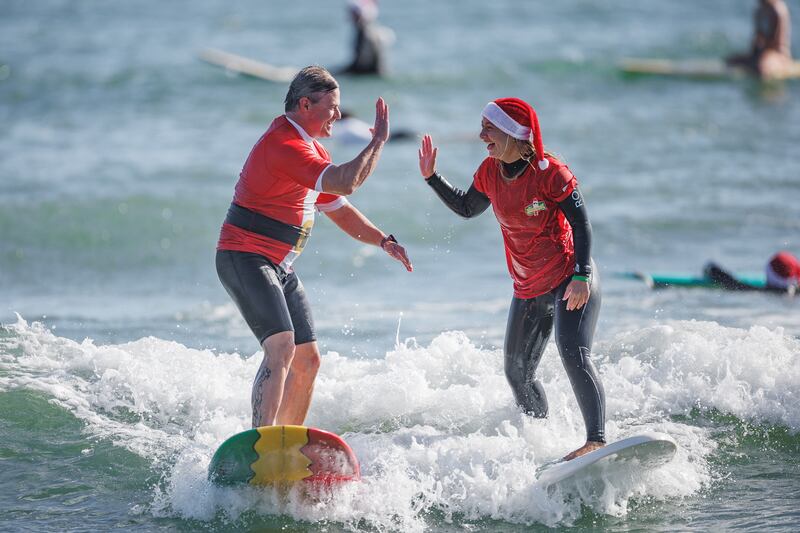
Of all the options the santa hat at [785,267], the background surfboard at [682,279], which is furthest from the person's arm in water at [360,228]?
the santa hat at [785,267]

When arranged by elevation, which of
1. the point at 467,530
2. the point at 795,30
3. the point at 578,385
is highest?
the point at 795,30

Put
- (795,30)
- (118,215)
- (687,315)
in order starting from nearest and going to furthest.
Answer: (687,315), (118,215), (795,30)

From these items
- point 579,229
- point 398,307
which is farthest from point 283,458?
point 398,307

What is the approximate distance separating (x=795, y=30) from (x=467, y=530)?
28182mm

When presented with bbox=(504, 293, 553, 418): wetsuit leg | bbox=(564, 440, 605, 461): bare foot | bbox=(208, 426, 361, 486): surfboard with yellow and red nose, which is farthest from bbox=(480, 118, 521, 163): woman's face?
bbox=(208, 426, 361, 486): surfboard with yellow and red nose

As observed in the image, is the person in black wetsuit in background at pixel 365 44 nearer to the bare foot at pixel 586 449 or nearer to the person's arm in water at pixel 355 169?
the person's arm in water at pixel 355 169

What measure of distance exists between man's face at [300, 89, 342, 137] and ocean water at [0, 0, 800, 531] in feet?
6.39

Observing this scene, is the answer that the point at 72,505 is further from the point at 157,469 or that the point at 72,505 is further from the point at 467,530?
the point at 467,530

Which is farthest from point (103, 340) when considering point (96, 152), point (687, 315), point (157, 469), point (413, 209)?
point (96, 152)

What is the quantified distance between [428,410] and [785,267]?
4831mm

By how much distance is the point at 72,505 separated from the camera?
625 cm

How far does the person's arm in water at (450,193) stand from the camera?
650cm

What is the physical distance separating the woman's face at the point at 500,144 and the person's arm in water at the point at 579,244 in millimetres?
390

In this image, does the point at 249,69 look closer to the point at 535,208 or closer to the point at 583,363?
the point at 535,208
